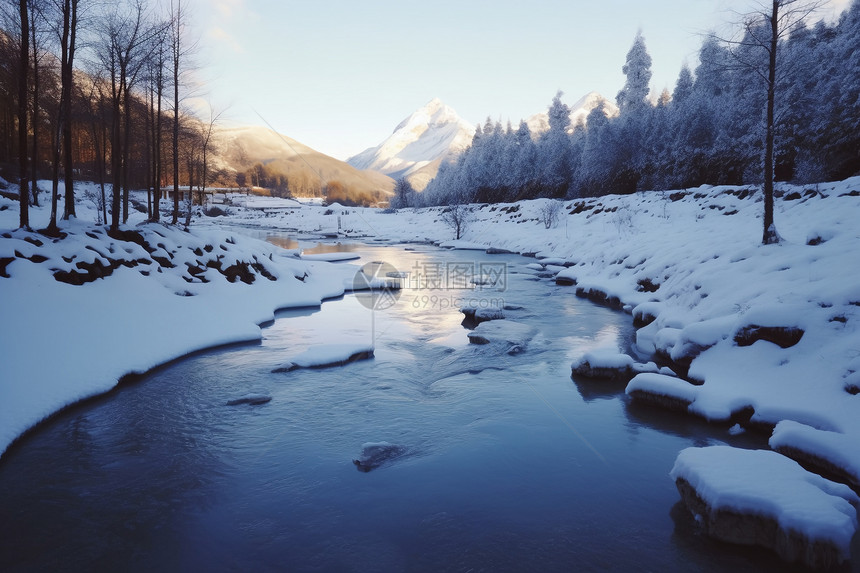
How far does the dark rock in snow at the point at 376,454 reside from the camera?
20.7 ft

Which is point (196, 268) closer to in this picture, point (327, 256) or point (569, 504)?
point (569, 504)

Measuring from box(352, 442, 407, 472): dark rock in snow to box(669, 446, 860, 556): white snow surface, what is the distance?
3.74m

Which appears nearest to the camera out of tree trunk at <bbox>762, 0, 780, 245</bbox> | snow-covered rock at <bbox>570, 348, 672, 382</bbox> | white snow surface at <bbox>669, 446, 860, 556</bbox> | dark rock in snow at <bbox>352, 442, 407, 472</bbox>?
white snow surface at <bbox>669, 446, 860, 556</bbox>

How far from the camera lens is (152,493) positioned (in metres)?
5.59

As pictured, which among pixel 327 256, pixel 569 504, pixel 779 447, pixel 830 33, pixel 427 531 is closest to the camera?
pixel 427 531

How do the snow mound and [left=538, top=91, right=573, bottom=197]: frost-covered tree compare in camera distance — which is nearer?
the snow mound

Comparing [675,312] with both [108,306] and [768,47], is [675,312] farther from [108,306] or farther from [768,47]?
[108,306]

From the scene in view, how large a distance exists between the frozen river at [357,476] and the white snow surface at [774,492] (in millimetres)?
496

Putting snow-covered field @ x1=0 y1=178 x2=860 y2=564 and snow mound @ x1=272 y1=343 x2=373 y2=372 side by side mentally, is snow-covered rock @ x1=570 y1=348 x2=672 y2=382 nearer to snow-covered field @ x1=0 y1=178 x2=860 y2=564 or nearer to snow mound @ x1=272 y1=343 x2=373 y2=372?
snow-covered field @ x1=0 y1=178 x2=860 y2=564

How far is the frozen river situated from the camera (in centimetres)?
464

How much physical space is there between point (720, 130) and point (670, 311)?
34.5 meters

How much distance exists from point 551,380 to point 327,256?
24.7 m

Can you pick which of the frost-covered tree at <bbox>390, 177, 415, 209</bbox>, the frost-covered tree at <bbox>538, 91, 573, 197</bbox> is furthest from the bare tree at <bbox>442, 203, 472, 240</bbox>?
the frost-covered tree at <bbox>390, 177, 415, 209</bbox>

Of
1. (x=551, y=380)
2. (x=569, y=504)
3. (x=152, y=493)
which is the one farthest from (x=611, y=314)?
(x=152, y=493)
